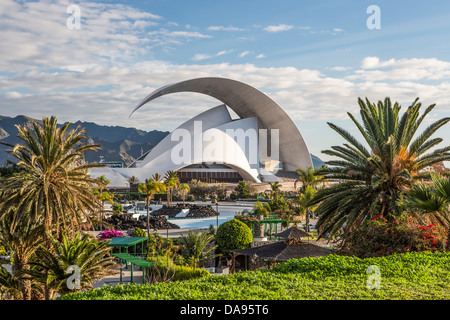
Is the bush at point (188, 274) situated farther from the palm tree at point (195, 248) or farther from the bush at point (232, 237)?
the bush at point (232, 237)

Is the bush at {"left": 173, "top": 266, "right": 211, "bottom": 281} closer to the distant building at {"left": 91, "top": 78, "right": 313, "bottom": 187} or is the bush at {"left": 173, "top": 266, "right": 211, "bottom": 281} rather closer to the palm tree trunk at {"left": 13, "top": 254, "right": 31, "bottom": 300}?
the palm tree trunk at {"left": 13, "top": 254, "right": 31, "bottom": 300}

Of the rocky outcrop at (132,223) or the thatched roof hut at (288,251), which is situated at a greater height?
the thatched roof hut at (288,251)

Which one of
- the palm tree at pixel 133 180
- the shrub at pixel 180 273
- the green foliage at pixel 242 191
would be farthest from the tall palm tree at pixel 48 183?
the palm tree at pixel 133 180

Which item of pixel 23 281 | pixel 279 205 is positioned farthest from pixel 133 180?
pixel 23 281

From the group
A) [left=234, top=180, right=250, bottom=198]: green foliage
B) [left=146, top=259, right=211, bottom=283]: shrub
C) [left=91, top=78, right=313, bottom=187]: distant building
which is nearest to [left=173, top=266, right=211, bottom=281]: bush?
[left=146, top=259, right=211, bottom=283]: shrub

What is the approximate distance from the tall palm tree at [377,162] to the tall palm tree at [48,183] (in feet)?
18.0

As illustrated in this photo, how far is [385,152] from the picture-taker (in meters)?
10.2

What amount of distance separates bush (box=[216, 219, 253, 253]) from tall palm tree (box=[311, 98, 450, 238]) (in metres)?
6.14

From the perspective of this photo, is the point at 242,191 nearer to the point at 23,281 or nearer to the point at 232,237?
the point at 232,237

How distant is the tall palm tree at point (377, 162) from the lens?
10.2 meters

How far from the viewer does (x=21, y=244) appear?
980cm

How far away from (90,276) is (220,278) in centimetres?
377

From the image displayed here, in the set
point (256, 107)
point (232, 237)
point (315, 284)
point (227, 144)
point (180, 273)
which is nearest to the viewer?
point (315, 284)

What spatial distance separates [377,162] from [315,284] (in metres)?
5.28
